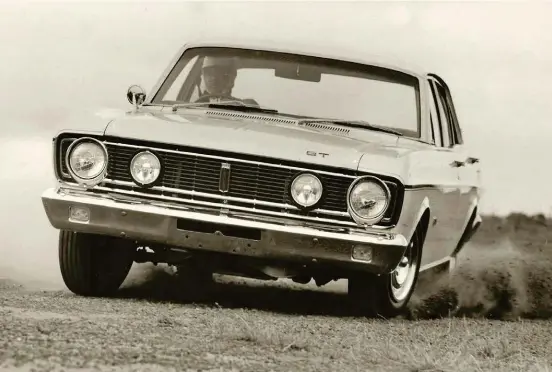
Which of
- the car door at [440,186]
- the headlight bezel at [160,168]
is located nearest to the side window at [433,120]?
the car door at [440,186]

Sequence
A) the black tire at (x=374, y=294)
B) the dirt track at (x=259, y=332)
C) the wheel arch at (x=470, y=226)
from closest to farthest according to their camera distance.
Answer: the dirt track at (x=259, y=332) < the black tire at (x=374, y=294) < the wheel arch at (x=470, y=226)

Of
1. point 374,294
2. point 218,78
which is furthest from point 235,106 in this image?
point 374,294

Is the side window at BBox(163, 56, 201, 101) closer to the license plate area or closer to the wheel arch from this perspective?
the license plate area

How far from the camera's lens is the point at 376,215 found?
6488 millimetres

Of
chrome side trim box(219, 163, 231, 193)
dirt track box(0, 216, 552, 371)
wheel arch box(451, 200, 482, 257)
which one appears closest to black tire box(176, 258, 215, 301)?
dirt track box(0, 216, 552, 371)

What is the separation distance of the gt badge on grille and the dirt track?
69cm

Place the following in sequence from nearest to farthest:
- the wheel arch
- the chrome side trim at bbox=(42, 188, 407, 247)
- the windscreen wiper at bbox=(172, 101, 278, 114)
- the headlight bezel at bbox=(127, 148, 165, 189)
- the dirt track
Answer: the dirt track → the chrome side trim at bbox=(42, 188, 407, 247) → the headlight bezel at bbox=(127, 148, 165, 189) → the windscreen wiper at bbox=(172, 101, 278, 114) → the wheel arch

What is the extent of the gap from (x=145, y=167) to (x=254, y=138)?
0.64 metres

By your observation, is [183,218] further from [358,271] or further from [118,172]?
[358,271]

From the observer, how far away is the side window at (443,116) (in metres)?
8.23

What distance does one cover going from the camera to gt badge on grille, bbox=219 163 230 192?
649 centimetres

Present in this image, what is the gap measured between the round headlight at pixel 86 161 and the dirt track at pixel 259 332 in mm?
724

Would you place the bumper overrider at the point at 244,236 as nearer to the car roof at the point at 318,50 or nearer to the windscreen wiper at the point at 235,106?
the windscreen wiper at the point at 235,106

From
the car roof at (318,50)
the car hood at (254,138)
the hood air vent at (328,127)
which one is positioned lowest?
the car hood at (254,138)
